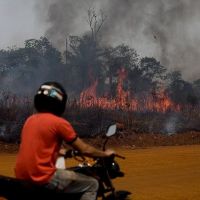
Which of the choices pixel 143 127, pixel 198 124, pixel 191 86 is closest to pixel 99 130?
pixel 143 127

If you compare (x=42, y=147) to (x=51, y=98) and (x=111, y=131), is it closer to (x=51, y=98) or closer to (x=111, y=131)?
(x=51, y=98)

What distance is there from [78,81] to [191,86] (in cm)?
979

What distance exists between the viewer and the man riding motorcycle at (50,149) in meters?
4.58

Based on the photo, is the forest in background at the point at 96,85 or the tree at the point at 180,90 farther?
the tree at the point at 180,90

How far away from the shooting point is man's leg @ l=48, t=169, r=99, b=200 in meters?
4.64

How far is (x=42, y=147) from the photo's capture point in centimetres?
461

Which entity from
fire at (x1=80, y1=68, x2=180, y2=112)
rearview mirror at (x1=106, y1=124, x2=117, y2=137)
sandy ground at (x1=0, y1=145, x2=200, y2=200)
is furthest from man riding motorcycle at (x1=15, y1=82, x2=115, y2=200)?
fire at (x1=80, y1=68, x2=180, y2=112)

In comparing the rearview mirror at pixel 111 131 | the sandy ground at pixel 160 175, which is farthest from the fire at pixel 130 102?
the rearview mirror at pixel 111 131

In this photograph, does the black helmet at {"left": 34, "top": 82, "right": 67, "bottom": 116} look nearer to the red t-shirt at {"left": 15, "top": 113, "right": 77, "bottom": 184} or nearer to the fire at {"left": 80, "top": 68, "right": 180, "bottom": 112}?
the red t-shirt at {"left": 15, "top": 113, "right": 77, "bottom": 184}

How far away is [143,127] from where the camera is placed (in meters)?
27.0

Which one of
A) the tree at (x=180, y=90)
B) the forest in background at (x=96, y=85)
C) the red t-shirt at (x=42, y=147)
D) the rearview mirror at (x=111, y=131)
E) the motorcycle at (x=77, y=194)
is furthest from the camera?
the tree at (x=180, y=90)

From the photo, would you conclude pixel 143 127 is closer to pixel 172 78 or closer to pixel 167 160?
pixel 167 160

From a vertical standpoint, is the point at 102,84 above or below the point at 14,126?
above

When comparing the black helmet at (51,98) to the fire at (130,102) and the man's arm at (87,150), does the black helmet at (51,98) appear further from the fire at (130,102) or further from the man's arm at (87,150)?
the fire at (130,102)
